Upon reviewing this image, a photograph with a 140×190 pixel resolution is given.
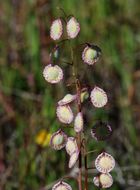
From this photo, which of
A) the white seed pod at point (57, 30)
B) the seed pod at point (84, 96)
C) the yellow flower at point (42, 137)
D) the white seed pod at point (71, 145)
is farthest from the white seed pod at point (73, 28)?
the yellow flower at point (42, 137)

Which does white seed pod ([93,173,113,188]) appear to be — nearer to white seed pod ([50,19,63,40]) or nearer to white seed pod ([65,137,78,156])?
white seed pod ([65,137,78,156])

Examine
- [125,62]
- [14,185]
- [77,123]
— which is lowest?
[77,123]

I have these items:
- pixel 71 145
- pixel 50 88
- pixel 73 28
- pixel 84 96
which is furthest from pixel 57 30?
pixel 50 88

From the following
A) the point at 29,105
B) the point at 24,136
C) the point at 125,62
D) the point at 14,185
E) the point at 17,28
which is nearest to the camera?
the point at 14,185

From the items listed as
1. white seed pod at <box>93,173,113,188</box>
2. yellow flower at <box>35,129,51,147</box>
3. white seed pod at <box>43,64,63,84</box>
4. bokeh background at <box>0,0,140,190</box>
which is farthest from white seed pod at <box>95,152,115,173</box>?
yellow flower at <box>35,129,51,147</box>

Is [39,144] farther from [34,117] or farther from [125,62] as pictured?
[125,62]

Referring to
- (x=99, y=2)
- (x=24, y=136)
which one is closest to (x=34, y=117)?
(x=24, y=136)

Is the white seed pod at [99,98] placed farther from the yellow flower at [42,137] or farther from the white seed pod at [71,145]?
the yellow flower at [42,137]
